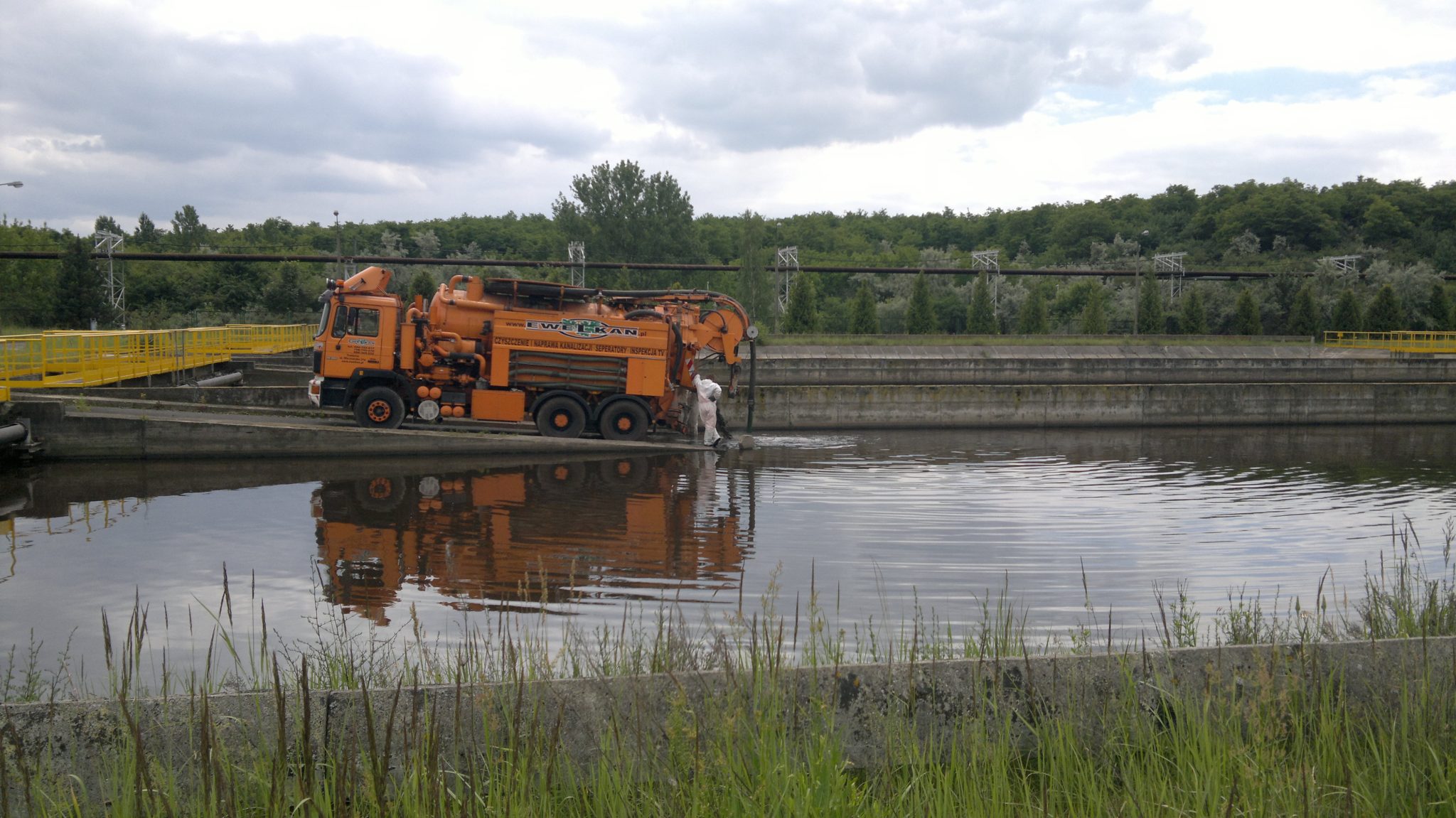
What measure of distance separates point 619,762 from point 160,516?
1047cm

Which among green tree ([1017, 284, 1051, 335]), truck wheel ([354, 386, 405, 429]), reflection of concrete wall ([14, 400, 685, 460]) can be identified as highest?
green tree ([1017, 284, 1051, 335])

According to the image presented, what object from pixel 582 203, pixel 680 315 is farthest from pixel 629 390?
pixel 582 203

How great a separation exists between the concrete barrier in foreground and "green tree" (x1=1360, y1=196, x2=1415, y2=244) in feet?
321

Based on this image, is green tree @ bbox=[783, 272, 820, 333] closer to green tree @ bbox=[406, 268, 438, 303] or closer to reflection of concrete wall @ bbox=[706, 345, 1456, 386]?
reflection of concrete wall @ bbox=[706, 345, 1456, 386]

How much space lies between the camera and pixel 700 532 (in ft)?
36.4

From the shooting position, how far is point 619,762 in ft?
10.5

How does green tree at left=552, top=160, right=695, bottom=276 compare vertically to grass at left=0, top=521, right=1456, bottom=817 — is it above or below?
above

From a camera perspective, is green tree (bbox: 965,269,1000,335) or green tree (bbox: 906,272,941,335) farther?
green tree (bbox: 965,269,1000,335)

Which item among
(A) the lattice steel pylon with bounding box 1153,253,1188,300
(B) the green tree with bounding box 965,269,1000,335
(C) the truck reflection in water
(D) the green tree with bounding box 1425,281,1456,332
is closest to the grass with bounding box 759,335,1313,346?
(B) the green tree with bounding box 965,269,1000,335

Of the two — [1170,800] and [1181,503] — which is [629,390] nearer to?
[1181,503]

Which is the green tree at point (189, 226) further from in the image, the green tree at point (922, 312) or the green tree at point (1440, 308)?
the green tree at point (1440, 308)

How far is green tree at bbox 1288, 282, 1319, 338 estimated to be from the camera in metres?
54.1

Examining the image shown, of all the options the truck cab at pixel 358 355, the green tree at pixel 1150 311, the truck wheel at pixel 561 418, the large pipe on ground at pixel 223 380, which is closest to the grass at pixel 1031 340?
the green tree at pixel 1150 311

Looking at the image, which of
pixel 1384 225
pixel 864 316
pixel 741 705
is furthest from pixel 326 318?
pixel 1384 225
